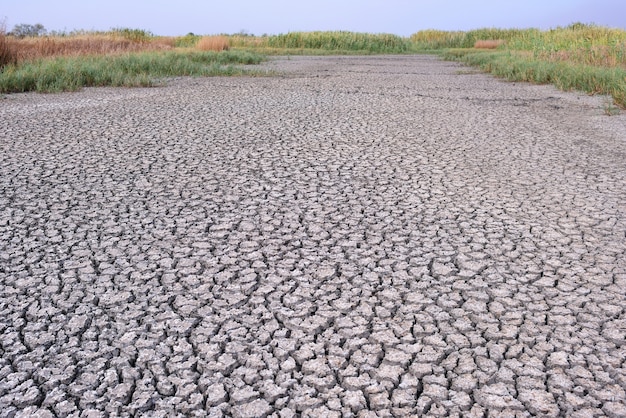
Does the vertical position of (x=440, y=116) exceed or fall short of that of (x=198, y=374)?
it exceeds it

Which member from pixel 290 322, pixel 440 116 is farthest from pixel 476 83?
pixel 290 322

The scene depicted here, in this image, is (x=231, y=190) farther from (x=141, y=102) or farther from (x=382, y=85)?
(x=382, y=85)

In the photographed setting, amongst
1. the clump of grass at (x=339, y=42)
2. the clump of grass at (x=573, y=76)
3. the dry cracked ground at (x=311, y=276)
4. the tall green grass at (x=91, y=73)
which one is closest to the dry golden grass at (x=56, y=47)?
the tall green grass at (x=91, y=73)

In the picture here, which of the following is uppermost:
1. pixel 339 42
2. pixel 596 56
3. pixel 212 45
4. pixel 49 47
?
pixel 339 42

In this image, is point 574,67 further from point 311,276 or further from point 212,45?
point 212,45

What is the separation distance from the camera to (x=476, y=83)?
1052 cm

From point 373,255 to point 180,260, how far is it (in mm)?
823

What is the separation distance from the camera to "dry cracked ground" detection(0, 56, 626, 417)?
Answer: 1626mm

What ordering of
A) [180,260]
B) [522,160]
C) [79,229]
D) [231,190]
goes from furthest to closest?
[522,160], [231,190], [79,229], [180,260]

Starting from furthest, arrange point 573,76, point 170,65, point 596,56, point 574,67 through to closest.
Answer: point 596,56 → point 170,65 → point 574,67 → point 573,76

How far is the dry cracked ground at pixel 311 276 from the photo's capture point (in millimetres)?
→ 1626

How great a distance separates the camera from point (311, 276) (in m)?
2.32

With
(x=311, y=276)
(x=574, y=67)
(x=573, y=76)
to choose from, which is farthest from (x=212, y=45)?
(x=311, y=276)

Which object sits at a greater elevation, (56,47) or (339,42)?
(339,42)
